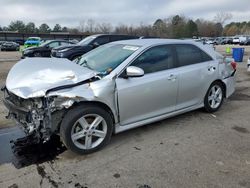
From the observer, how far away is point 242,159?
3375 mm

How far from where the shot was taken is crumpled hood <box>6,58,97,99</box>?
125 inches

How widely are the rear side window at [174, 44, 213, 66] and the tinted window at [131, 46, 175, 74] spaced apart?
0.20 m

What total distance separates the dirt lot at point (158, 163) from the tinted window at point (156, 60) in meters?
1.11

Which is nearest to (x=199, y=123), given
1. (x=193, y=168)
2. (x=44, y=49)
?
(x=193, y=168)

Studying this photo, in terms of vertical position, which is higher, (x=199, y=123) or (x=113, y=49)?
(x=113, y=49)

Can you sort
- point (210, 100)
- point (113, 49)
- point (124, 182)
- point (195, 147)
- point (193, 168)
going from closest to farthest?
1. point (124, 182)
2. point (193, 168)
3. point (195, 147)
4. point (113, 49)
5. point (210, 100)

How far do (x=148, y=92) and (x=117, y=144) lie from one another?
3.11ft

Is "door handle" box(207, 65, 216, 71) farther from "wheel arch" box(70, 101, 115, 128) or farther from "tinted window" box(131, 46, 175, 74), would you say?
"wheel arch" box(70, 101, 115, 128)

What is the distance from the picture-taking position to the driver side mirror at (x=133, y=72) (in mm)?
3602

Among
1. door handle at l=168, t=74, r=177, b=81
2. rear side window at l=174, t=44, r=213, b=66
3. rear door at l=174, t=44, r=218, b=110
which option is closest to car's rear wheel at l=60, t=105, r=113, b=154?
door handle at l=168, t=74, r=177, b=81

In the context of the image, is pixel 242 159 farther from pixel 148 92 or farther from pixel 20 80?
Answer: pixel 20 80

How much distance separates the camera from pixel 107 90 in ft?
11.3

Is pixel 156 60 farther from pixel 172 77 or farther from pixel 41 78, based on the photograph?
pixel 41 78

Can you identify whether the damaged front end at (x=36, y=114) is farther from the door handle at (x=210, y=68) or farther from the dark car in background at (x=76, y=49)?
the dark car in background at (x=76, y=49)
